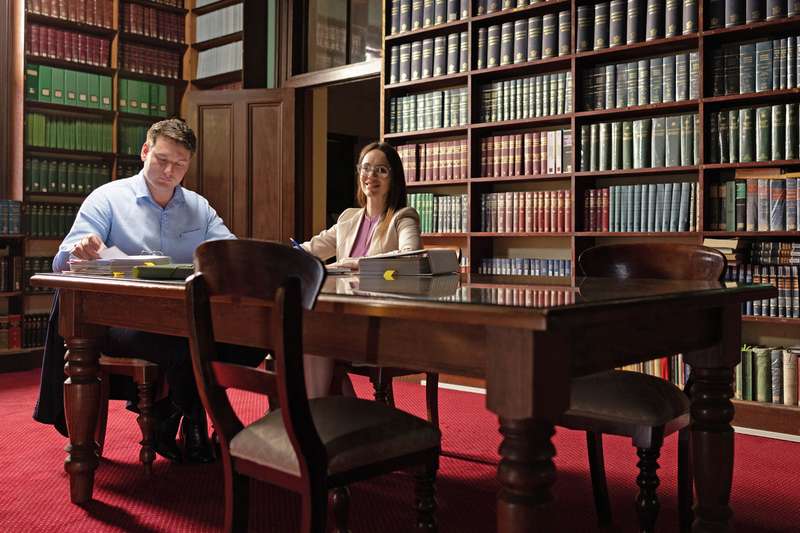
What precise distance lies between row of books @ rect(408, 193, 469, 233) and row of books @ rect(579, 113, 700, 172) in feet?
2.54

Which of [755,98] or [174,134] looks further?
[755,98]

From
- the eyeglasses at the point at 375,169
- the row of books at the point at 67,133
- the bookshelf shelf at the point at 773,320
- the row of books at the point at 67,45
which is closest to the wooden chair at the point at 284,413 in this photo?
the eyeglasses at the point at 375,169

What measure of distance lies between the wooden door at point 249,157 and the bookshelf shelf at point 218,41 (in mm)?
514

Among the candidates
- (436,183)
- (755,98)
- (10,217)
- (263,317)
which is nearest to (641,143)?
(755,98)

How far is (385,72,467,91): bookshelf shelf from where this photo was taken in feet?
14.5

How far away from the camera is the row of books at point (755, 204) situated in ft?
11.1

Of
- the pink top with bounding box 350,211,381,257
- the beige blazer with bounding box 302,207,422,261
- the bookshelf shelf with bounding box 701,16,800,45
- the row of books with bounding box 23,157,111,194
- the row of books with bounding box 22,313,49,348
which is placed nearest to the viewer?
the beige blazer with bounding box 302,207,422,261

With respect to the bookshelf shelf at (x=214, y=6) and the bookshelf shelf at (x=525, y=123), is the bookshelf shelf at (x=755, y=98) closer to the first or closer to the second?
the bookshelf shelf at (x=525, y=123)

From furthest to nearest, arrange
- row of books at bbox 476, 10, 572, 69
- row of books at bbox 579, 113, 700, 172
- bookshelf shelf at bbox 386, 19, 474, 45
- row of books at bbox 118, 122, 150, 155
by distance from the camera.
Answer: row of books at bbox 118, 122, 150, 155 → bookshelf shelf at bbox 386, 19, 474, 45 → row of books at bbox 476, 10, 572, 69 → row of books at bbox 579, 113, 700, 172

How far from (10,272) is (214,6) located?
2447 millimetres

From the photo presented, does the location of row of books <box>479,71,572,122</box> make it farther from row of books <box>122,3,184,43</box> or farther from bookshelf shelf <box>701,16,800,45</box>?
row of books <box>122,3,184,43</box>

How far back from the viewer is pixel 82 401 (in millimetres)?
2307

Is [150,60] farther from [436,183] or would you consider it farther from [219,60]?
[436,183]

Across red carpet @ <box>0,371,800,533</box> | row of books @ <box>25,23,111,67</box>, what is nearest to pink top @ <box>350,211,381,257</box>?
red carpet @ <box>0,371,800,533</box>
